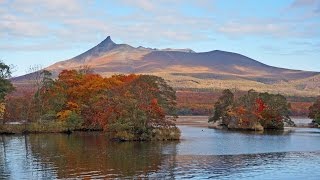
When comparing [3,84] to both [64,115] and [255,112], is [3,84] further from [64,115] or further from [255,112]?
[255,112]

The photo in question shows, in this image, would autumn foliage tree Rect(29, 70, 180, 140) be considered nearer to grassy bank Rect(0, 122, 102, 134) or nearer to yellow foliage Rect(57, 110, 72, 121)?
yellow foliage Rect(57, 110, 72, 121)

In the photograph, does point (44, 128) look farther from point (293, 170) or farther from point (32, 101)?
point (293, 170)

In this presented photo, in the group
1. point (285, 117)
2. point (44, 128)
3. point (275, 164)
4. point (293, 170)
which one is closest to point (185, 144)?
point (275, 164)

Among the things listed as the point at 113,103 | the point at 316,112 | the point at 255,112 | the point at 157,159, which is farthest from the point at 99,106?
the point at 316,112

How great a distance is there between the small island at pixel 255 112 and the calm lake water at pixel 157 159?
106ft

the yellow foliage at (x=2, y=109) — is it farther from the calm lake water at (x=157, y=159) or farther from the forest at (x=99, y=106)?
the calm lake water at (x=157, y=159)

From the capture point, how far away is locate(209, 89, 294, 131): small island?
10400 cm

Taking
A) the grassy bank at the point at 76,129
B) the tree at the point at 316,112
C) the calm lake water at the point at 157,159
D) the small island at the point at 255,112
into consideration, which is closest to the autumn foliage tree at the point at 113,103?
the grassy bank at the point at 76,129

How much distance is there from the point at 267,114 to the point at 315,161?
57.5m

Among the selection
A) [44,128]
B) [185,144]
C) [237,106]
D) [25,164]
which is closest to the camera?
[25,164]

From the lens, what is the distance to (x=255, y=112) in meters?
103

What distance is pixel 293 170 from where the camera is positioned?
43.4m

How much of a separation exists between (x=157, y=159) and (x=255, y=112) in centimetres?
5641

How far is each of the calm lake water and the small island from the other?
32.2 m
